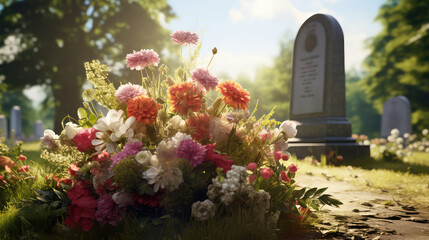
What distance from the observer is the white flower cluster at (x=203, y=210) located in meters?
2.02

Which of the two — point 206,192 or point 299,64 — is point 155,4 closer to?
point 299,64

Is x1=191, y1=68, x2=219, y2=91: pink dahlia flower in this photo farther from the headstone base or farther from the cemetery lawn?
the headstone base

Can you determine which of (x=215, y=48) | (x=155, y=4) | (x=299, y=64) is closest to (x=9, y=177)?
(x=215, y=48)

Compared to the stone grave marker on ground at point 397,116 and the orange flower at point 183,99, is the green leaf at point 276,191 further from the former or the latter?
the stone grave marker on ground at point 397,116

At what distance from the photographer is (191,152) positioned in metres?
2.13

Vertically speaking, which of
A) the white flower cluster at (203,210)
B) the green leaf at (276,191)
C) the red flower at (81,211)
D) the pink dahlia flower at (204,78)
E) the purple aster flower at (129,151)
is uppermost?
the pink dahlia flower at (204,78)

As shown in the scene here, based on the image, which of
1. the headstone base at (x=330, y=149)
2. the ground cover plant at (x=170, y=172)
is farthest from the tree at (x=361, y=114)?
the ground cover plant at (x=170, y=172)

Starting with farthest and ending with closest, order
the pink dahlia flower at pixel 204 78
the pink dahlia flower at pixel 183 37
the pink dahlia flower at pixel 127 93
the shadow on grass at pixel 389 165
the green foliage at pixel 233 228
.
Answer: the shadow on grass at pixel 389 165 < the pink dahlia flower at pixel 183 37 < the pink dahlia flower at pixel 127 93 < the pink dahlia flower at pixel 204 78 < the green foliage at pixel 233 228

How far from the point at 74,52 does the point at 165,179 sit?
14174 mm

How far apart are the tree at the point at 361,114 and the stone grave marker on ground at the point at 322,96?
24115mm

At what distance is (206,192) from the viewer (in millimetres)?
2275

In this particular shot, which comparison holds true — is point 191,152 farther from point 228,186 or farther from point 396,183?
point 396,183

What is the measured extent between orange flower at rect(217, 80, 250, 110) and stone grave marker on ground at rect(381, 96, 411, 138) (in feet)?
44.4

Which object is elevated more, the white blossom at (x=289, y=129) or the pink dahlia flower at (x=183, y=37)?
the pink dahlia flower at (x=183, y=37)
